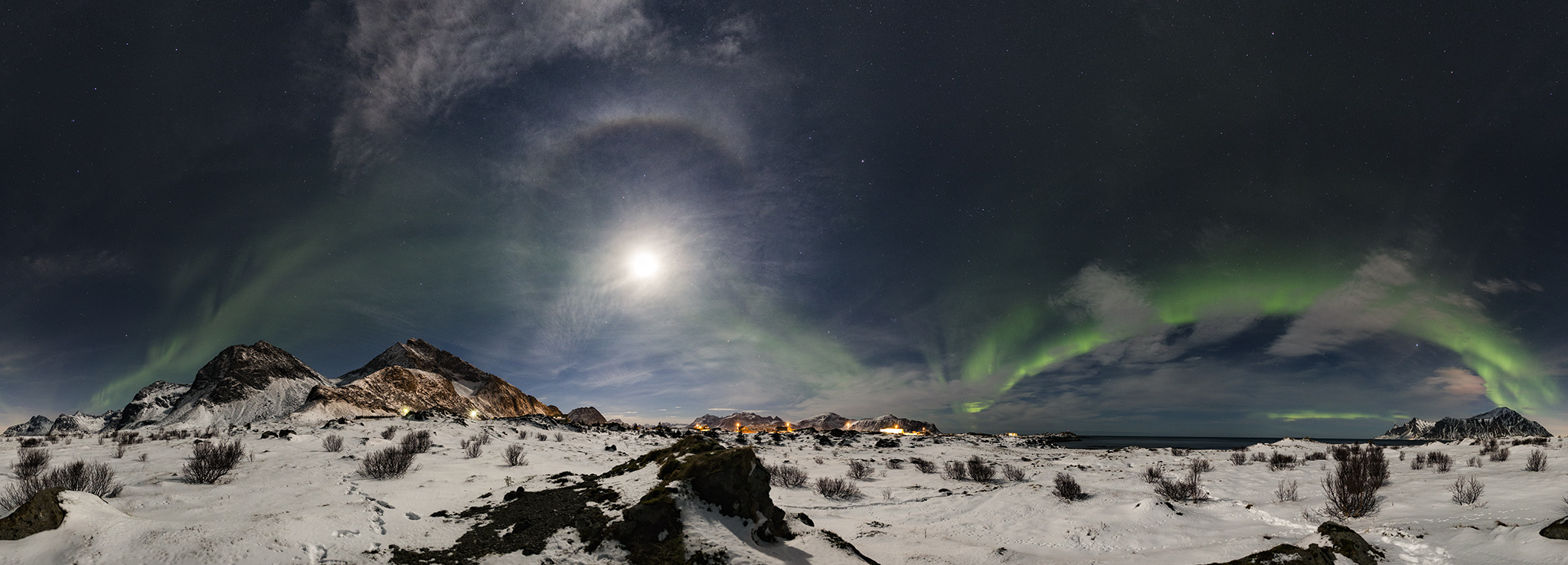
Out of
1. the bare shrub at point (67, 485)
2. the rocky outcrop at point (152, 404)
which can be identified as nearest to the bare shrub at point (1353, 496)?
the bare shrub at point (67, 485)

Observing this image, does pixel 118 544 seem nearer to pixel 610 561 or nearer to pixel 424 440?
pixel 610 561

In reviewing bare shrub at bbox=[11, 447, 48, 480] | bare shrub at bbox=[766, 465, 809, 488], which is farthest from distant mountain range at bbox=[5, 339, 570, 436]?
bare shrub at bbox=[766, 465, 809, 488]

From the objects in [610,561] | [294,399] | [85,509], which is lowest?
[294,399]

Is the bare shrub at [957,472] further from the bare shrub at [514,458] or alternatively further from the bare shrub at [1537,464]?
the bare shrub at [514,458]

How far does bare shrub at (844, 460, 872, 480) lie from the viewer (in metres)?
19.0

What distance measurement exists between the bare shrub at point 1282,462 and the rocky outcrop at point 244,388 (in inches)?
3783

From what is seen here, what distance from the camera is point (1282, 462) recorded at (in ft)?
64.9

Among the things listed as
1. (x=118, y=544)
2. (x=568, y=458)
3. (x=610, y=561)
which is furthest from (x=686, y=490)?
(x=568, y=458)

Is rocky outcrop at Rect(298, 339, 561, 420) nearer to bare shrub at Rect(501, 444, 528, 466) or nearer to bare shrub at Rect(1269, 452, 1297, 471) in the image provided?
bare shrub at Rect(501, 444, 528, 466)

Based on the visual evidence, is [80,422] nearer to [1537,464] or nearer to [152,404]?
[152,404]

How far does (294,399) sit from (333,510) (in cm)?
9418

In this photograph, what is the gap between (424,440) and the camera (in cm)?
1652

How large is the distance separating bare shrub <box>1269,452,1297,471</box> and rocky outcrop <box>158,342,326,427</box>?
9608 centimetres

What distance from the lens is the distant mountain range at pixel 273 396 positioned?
6544cm
